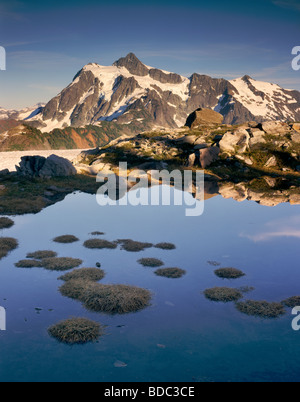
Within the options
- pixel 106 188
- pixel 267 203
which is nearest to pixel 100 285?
pixel 267 203

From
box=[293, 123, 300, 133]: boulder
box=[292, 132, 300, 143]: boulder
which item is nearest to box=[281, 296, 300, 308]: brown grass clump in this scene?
box=[292, 132, 300, 143]: boulder

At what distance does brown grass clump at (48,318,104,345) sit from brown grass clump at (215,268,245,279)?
23.2 feet

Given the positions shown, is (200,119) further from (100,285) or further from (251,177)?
(100,285)

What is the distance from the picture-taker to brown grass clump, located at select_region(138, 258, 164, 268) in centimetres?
1816

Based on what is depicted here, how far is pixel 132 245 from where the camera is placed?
2116 centimetres

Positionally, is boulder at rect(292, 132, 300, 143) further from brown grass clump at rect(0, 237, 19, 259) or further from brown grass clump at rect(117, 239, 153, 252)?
brown grass clump at rect(0, 237, 19, 259)

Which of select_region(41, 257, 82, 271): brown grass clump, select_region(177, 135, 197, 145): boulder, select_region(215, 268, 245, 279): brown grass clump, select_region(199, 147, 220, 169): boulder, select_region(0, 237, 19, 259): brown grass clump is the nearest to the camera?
select_region(215, 268, 245, 279): brown grass clump

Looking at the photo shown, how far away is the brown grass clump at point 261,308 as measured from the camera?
12.8 metres

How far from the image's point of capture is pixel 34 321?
39.9 ft

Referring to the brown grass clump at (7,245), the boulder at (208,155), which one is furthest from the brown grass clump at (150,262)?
the boulder at (208,155)

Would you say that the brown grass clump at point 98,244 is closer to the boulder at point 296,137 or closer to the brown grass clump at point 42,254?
the brown grass clump at point 42,254

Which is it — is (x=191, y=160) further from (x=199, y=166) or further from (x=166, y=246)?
(x=166, y=246)
